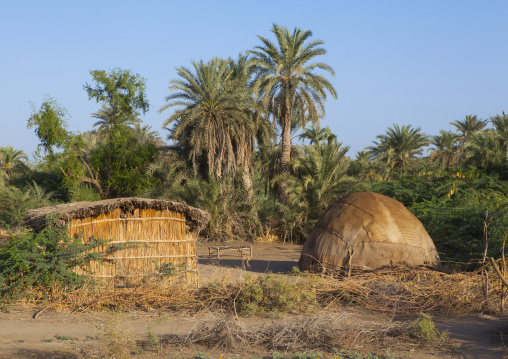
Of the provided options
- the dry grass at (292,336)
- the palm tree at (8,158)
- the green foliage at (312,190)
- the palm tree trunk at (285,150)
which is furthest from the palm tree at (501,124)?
the palm tree at (8,158)

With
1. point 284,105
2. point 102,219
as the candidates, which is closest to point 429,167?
point 284,105

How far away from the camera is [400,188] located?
21641 millimetres

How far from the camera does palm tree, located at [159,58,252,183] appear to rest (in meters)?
27.4

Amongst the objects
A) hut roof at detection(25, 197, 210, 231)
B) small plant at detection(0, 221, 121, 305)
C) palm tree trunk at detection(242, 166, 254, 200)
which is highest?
palm tree trunk at detection(242, 166, 254, 200)

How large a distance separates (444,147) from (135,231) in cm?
4047

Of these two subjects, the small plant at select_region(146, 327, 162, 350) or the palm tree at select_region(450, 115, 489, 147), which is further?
the palm tree at select_region(450, 115, 489, 147)

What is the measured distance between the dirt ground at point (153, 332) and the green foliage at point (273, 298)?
12.1 inches

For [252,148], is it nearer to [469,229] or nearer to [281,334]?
[469,229]

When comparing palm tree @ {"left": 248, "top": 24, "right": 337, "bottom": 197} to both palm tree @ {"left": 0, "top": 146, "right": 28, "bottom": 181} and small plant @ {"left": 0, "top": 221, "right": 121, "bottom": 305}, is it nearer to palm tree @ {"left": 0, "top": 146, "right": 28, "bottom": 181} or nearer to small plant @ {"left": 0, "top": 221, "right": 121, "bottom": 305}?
small plant @ {"left": 0, "top": 221, "right": 121, "bottom": 305}

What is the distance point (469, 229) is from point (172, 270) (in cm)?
890

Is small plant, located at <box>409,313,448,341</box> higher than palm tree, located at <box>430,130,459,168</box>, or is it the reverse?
palm tree, located at <box>430,130,459,168</box>

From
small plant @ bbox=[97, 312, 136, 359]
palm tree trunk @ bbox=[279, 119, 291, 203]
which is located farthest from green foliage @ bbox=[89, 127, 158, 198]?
small plant @ bbox=[97, 312, 136, 359]

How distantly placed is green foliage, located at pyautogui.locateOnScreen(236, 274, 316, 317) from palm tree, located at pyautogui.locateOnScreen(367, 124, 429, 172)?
98.1 feet

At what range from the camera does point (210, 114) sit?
2781 cm
